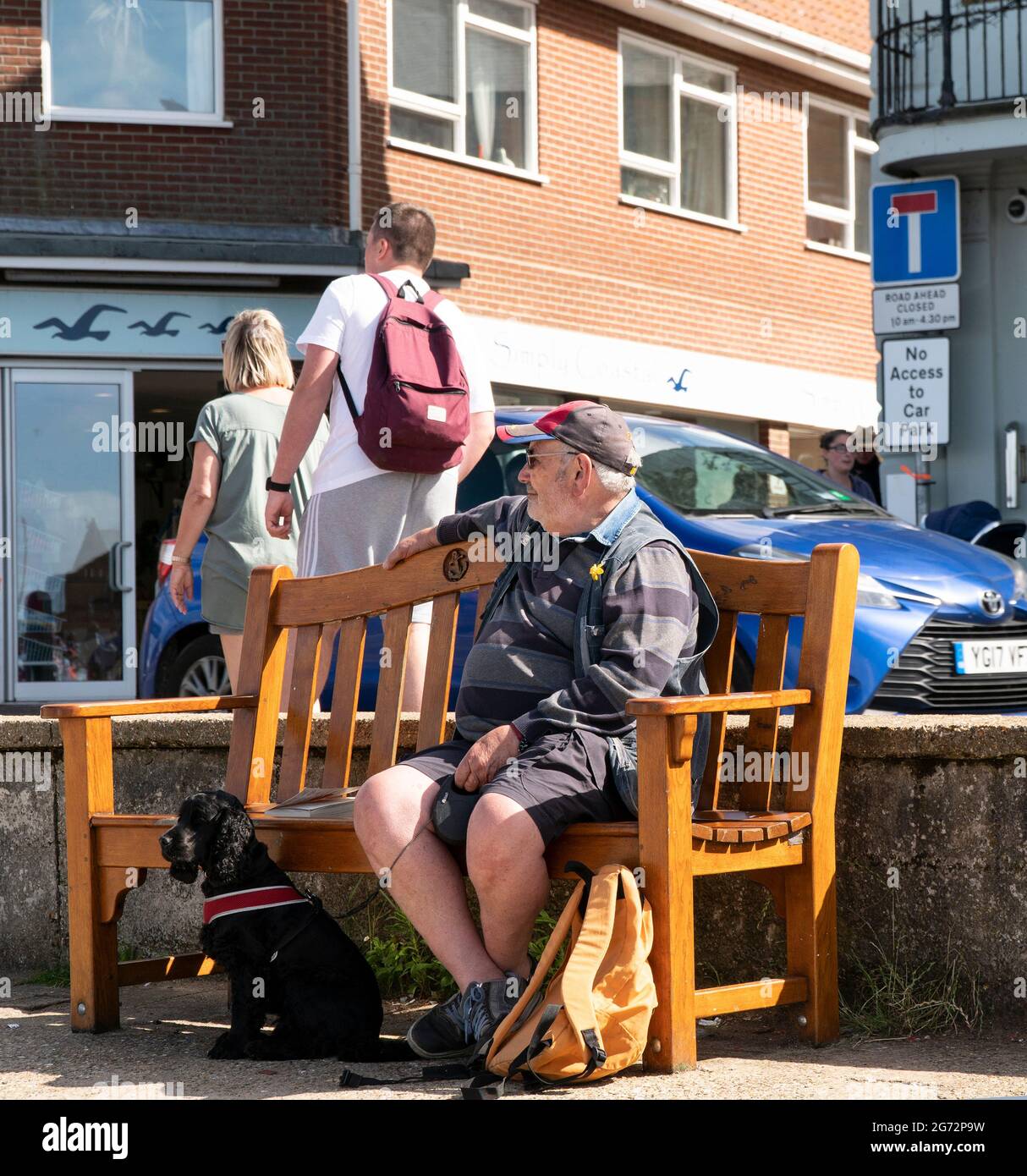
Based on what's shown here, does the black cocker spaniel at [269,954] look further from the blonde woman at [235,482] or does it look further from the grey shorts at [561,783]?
the blonde woman at [235,482]

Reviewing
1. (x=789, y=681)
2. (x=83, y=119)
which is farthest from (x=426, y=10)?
(x=789, y=681)

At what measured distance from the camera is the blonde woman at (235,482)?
6.21 meters

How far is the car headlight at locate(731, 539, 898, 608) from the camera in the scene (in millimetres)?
6797

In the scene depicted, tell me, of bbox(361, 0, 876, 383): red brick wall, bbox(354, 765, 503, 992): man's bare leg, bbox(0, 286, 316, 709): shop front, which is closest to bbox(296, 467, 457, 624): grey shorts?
bbox(354, 765, 503, 992): man's bare leg

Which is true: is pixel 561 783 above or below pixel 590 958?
above

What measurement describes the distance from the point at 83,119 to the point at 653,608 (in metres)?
12.2

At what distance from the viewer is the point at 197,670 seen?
10172 millimetres

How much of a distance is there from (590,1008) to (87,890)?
1.58 m

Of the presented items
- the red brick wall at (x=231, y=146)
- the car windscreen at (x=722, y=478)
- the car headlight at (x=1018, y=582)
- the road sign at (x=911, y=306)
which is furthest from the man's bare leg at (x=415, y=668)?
the red brick wall at (x=231, y=146)

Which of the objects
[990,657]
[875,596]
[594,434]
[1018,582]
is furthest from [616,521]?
[1018,582]

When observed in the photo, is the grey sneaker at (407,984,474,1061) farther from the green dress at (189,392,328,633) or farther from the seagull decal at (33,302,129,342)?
the seagull decal at (33,302,129,342)

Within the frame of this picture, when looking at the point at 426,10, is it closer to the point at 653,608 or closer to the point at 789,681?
the point at 789,681

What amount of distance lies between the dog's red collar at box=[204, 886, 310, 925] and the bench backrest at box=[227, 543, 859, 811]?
654mm

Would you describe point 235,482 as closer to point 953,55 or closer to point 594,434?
point 594,434
